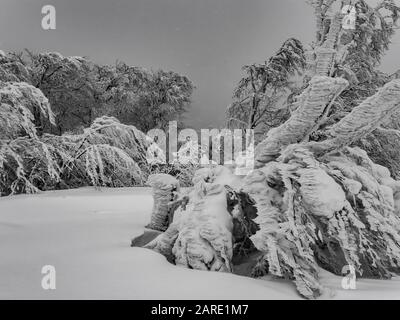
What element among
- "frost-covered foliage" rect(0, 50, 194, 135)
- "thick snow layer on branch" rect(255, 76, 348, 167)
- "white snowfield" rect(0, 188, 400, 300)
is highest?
"frost-covered foliage" rect(0, 50, 194, 135)

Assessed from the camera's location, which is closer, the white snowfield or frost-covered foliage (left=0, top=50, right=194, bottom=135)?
the white snowfield

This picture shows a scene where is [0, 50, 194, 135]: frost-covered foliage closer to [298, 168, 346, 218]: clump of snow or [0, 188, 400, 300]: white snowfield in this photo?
[0, 188, 400, 300]: white snowfield

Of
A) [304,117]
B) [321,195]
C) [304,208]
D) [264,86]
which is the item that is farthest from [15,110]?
[264,86]

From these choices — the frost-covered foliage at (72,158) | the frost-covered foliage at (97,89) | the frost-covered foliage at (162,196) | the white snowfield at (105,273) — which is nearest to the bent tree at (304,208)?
the white snowfield at (105,273)

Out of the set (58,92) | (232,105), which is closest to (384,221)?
(232,105)

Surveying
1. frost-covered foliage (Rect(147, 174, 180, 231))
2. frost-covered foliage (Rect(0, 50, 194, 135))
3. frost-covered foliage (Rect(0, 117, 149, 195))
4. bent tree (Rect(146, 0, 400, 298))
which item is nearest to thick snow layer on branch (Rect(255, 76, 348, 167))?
bent tree (Rect(146, 0, 400, 298))

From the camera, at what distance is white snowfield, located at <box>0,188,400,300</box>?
195 centimetres

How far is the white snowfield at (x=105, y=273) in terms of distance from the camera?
6.39 ft

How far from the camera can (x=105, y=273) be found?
7.14ft

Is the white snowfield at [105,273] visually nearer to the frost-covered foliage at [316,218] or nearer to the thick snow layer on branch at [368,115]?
the frost-covered foliage at [316,218]

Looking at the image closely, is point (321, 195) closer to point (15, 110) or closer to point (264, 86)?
point (15, 110)

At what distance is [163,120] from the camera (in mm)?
17891

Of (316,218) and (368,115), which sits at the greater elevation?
(368,115)
